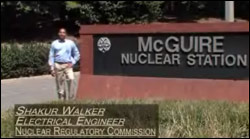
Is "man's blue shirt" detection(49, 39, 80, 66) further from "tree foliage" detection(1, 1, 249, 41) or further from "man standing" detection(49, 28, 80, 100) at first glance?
"tree foliage" detection(1, 1, 249, 41)

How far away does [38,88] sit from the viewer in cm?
1609

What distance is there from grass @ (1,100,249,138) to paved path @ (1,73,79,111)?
3246mm

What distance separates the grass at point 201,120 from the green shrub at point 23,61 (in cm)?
929

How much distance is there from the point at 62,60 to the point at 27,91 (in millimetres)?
2974

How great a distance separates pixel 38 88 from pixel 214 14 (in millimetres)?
24520

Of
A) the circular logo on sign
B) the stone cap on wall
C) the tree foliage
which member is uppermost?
the stone cap on wall

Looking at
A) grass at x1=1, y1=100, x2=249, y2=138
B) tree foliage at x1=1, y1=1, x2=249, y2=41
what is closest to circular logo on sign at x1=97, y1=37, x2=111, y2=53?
grass at x1=1, y1=100, x2=249, y2=138

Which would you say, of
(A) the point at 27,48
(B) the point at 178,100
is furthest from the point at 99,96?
(A) the point at 27,48

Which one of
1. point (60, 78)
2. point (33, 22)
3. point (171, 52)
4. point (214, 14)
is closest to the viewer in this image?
point (171, 52)

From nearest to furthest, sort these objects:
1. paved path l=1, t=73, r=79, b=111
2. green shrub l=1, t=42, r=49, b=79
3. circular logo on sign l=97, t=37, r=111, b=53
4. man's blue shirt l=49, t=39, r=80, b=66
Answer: circular logo on sign l=97, t=37, r=111, b=53
man's blue shirt l=49, t=39, r=80, b=66
paved path l=1, t=73, r=79, b=111
green shrub l=1, t=42, r=49, b=79

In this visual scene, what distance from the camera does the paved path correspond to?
42.7ft

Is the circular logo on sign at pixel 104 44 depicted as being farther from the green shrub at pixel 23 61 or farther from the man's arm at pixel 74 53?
the green shrub at pixel 23 61

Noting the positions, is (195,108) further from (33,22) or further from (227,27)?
(33,22)

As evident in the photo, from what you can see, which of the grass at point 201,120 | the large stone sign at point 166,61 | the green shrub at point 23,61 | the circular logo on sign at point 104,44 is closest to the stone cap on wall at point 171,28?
the large stone sign at point 166,61
